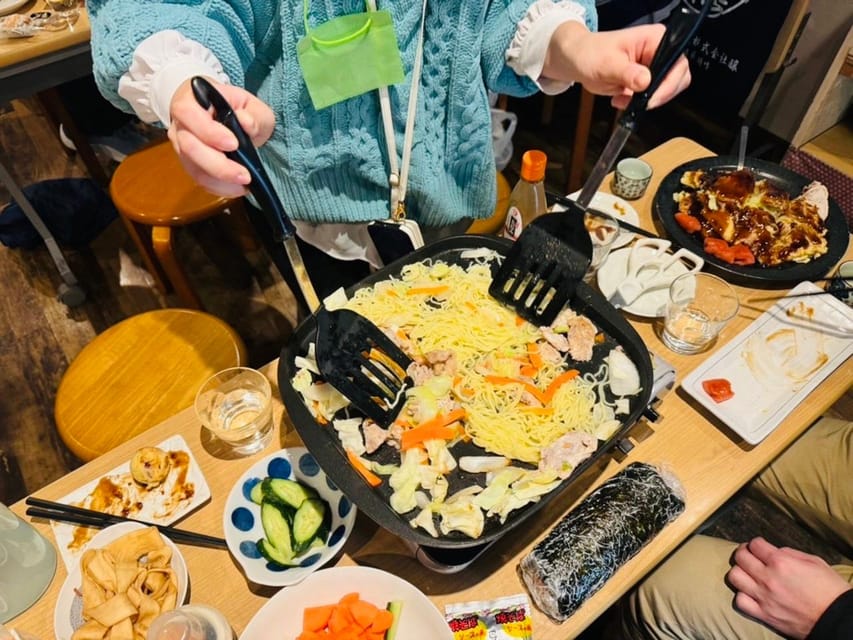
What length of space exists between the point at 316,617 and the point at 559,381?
0.64 metres

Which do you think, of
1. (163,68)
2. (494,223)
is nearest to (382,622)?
(163,68)

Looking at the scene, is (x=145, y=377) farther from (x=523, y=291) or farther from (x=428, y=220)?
(x=523, y=291)

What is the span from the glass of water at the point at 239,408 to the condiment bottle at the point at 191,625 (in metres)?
0.36

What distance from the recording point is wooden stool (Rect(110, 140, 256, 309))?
2.24 metres

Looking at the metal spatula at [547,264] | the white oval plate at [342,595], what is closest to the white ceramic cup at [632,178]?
the metal spatula at [547,264]

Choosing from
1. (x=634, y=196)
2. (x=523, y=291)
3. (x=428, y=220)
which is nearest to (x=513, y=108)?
(x=634, y=196)

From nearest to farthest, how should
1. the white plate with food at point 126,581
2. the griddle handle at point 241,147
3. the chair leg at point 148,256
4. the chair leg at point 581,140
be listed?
the griddle handle at point 241,147 < the white plate with food at point 126,581 < the chair leg at point 148,256 < the chair leg at point 581,140

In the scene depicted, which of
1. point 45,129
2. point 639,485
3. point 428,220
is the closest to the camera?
point 639,485

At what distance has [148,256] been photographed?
2.85 meters

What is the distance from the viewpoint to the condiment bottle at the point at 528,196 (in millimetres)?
1592

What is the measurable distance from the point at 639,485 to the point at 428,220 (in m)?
0.84

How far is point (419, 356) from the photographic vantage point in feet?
4.07

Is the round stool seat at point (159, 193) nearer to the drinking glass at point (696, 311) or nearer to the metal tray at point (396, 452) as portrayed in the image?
the metal tray at point (396, 452)

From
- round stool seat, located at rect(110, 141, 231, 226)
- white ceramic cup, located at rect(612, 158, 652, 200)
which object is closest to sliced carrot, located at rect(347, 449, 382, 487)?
white ceramic cup, located at rect(612, 158, 652, 200)
